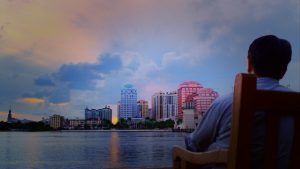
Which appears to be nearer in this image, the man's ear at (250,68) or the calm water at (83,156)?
the man's ear at (250,68)

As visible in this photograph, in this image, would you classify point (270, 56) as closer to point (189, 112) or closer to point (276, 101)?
point (276, 101)

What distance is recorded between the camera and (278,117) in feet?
5.80

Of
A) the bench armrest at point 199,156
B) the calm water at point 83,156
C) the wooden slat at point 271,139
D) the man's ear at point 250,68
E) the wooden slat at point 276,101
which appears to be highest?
the man's ear at point 250,68

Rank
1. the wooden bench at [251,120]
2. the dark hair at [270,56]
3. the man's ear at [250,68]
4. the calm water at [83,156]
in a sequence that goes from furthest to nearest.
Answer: the calm water at [83,156] → the man's ear at [250,68] → the dark hair at [270,56] → the wooden bench at [251,120]

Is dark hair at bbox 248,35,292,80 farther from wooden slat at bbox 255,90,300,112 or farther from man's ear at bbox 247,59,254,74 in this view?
wooden slat at bbox 255,90,300,112

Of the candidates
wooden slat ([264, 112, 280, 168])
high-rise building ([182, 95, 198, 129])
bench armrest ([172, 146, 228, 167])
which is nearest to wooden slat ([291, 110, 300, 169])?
wooden slat ([264, 112, 280, 168])

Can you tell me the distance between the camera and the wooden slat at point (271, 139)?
1.75m

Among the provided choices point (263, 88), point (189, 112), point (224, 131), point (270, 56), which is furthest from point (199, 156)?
point (189, 112)

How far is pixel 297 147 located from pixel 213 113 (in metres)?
0.39

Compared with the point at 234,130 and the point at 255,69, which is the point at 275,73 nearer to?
the point at 255,69

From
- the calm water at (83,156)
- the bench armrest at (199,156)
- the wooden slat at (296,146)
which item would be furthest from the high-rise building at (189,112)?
the wooden slat at (296,146)

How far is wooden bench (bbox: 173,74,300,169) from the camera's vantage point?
1.67m

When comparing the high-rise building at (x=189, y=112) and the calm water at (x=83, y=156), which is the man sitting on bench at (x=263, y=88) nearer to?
the calm water at (x=83, y=156)

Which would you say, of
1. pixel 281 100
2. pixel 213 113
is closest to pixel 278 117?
pixel 281 100
